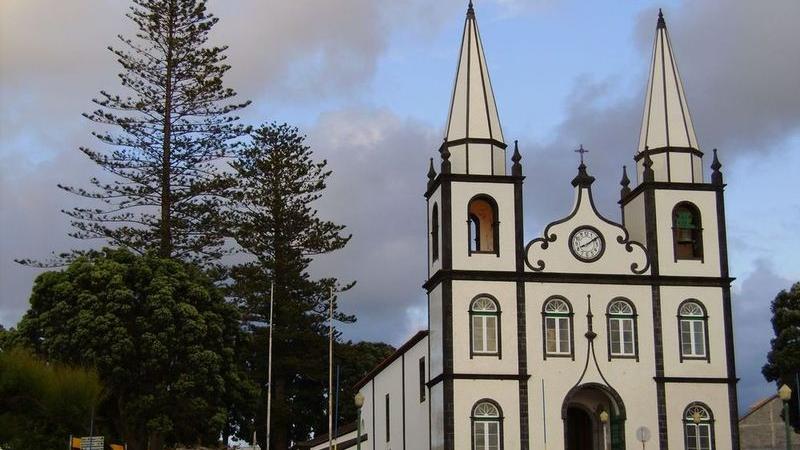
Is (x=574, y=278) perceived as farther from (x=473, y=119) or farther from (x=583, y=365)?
(x=473, y=119)

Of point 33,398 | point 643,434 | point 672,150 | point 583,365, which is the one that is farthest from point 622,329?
point 33,398

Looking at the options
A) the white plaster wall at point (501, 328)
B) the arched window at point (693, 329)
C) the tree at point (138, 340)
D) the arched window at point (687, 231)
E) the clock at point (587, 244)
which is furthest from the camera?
the tree at point (138, 340)

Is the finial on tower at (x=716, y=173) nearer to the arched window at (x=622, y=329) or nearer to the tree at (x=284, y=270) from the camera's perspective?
the arched window at (x=622, y=329)

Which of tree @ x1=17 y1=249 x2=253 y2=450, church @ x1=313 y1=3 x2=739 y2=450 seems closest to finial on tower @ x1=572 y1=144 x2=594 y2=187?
church @ x1=313 y1=3 x2=739 y2=450

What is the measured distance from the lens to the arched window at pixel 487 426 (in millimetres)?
38844

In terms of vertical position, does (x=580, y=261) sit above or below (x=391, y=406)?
above

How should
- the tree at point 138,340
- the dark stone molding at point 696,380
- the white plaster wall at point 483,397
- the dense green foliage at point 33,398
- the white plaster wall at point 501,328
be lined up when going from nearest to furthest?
1. the dense green foliage at point 33,398
2. the white plaster wall at point 483,397
3. the white plaster wall at point 501,328
4. the dark stone molding at point 696,380
5. the tree at point 138,340

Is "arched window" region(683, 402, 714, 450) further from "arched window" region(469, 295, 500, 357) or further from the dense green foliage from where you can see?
the dense green foliage

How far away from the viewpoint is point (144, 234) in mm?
54375

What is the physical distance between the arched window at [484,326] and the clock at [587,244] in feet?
10.8

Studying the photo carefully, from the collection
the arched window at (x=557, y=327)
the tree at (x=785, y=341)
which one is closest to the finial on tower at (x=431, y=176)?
the arched window at (x=557, y=327)

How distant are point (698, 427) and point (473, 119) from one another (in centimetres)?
1215

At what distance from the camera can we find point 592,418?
41438 millimetres

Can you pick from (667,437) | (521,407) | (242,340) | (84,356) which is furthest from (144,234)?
(667,437)
